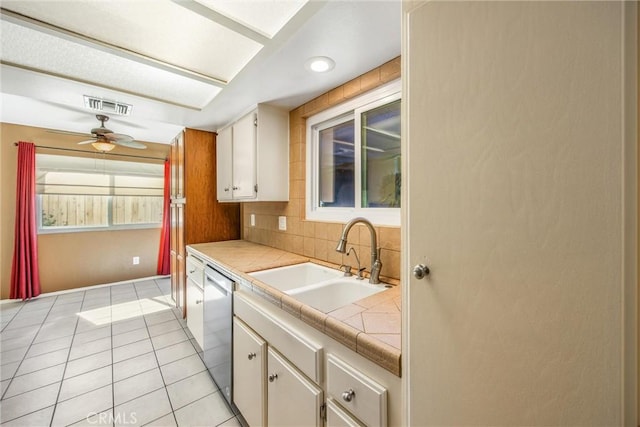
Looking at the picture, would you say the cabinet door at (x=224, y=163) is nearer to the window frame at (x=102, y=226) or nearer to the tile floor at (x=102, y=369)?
the tile floor at (x=102, y=369)

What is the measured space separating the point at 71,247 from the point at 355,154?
436 centimetres

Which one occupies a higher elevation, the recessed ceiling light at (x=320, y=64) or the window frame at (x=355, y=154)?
the recessed ceiling light at (x=320, y=64)

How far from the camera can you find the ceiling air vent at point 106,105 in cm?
199

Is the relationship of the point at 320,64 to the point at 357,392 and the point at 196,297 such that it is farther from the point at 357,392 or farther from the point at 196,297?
the point at 196,297

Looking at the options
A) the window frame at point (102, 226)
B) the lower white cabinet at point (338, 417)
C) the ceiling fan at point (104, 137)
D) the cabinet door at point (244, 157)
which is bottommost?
the lower white cabinet at point (338, 417)

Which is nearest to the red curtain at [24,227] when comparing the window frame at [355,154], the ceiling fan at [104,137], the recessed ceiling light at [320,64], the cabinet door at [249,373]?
the ceiling fan at [104,137]

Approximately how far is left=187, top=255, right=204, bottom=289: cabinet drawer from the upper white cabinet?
2.10 ft

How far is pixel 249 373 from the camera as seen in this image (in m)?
1.30

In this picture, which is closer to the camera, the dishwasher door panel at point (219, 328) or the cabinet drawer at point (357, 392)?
the cabinet drawer at point (357, 392)

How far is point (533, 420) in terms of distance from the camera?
44 centimetres

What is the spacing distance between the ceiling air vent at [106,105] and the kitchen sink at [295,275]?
6.28ft

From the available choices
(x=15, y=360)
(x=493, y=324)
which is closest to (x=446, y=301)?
(x=493, y=324)

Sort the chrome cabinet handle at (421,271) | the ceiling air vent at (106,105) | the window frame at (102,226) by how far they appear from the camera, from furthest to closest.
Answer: the window frame at (102,226), the ceiling air vent at (106,105), the chrome cabinet handle at (421,271)

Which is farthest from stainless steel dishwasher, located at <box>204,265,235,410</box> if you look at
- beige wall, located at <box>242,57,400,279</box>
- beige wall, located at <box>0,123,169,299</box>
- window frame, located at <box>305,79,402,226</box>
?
beige wall, located at <box>0,123,169,299</box>
